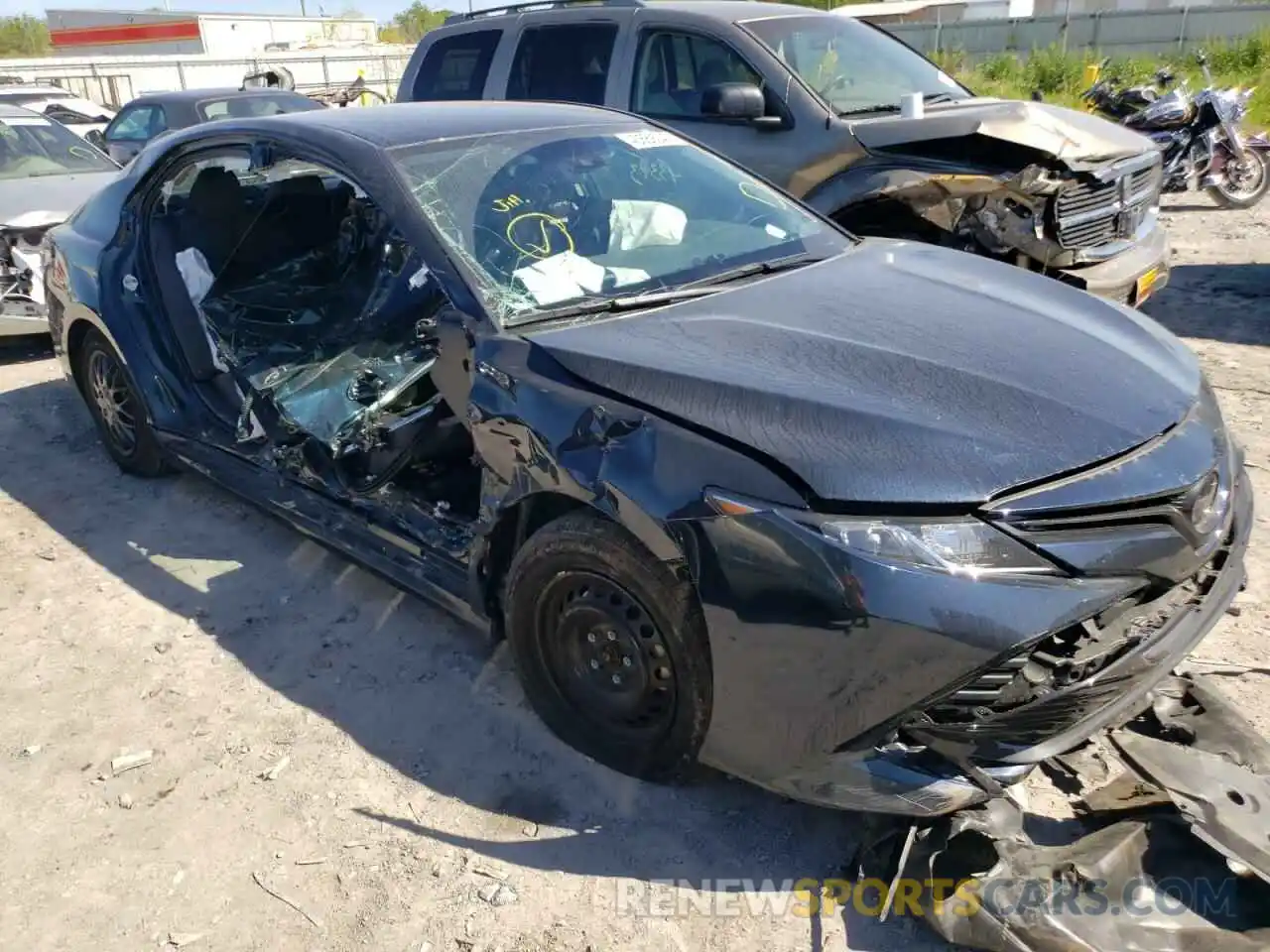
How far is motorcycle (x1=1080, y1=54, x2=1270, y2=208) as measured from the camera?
9578mm

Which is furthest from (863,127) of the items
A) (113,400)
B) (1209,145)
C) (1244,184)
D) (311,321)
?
(1244,184)

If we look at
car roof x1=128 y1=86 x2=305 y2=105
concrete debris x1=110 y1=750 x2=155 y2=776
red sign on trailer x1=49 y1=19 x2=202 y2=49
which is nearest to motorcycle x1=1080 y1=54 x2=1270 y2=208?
car roof x1=128 y1=86 x2=305 y2=105

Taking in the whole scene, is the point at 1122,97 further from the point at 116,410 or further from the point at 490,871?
the point at 490,871

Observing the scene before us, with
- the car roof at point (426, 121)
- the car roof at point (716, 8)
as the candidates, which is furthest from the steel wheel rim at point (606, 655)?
the car roof at point (716, 8)

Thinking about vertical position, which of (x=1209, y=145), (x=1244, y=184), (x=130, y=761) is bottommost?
(x=130, y=761)

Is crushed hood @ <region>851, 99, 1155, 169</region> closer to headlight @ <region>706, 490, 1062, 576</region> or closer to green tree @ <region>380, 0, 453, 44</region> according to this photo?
headlight @ <region>706, 490, 1062, 576</region>

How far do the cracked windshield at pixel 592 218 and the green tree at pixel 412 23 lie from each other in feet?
228

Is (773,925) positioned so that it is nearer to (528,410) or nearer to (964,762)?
(964,762)

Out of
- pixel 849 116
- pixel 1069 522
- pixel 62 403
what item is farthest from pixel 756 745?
pixel 62 403

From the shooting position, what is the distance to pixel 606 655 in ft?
8.75

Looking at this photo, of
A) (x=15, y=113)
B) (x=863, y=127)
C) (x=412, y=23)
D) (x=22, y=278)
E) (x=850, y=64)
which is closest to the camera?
(x=863, y=127)

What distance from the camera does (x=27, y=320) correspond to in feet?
21.9

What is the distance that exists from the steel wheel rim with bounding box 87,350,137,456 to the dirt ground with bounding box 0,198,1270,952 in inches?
28.8

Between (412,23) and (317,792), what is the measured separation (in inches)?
3268
